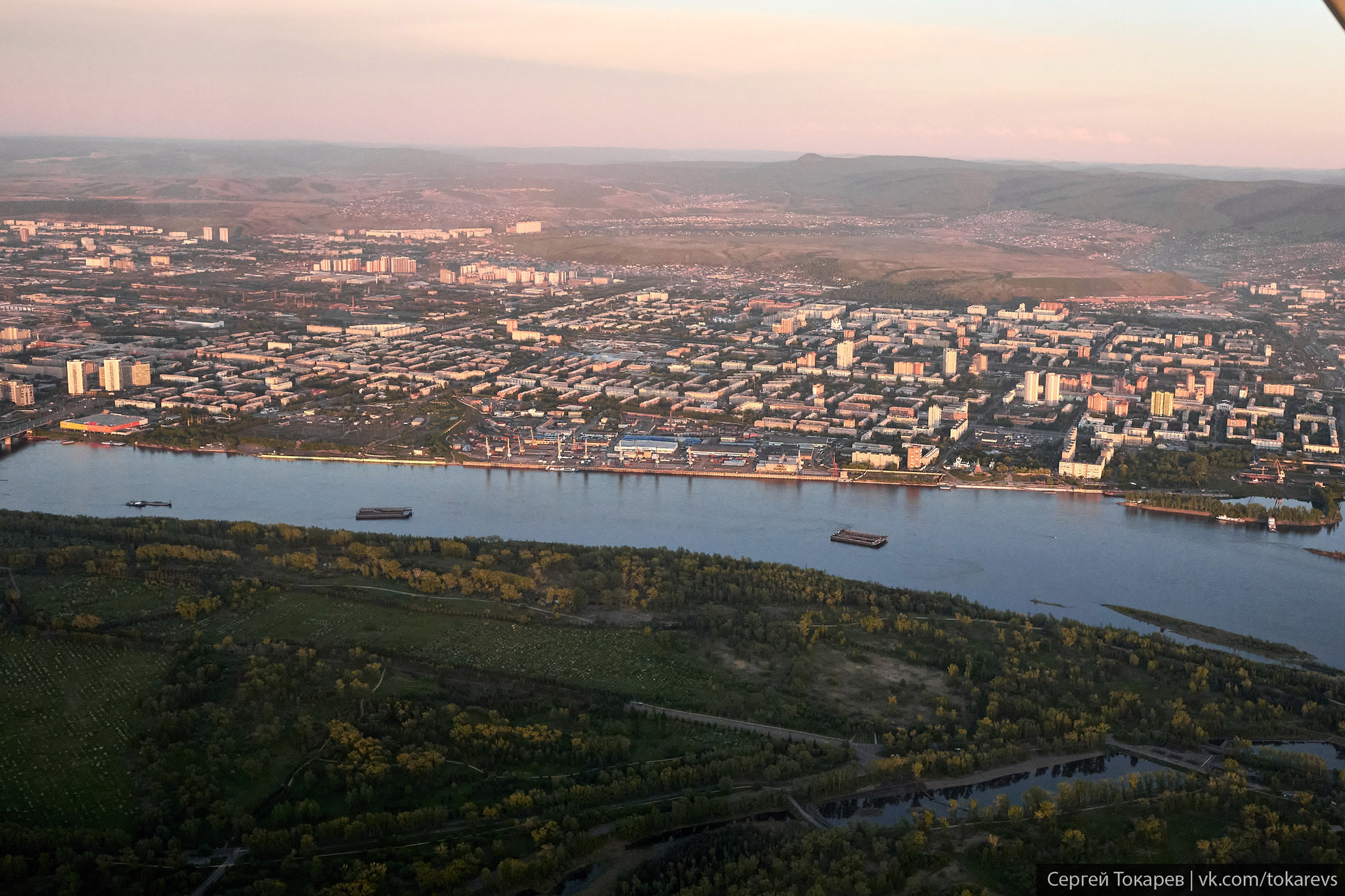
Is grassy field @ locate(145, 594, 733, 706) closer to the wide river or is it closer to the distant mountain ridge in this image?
the wide river

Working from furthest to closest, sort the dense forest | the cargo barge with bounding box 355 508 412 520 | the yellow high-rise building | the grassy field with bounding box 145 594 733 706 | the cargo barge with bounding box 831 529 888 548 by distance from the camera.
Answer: the yellow high-rise building < the cargo barge with bounding box 355 508 412 520 < the cargo barge with bounding box 831 529 888 548 < the grassy field with bounding box 145 594 733 706 < the dense forest

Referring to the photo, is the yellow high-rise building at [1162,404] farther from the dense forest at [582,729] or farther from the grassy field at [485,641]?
the grassy field at [485,641]

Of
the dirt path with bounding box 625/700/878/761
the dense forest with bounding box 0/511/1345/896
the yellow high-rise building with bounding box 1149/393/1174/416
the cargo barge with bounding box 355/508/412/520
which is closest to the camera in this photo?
the dense forest with bounding box 0/511/1345/896

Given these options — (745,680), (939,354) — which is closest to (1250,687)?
(745,680)

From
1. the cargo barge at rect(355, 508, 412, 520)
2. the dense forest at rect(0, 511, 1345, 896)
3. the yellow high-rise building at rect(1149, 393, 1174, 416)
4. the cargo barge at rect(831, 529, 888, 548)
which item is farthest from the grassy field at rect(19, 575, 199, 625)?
the yellow high-rise building at rect(1149, 393, 1174, 416)

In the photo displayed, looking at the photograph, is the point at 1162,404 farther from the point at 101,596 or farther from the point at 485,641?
the point at 101,596

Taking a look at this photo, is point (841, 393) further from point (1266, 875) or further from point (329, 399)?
point (1266, 875)
